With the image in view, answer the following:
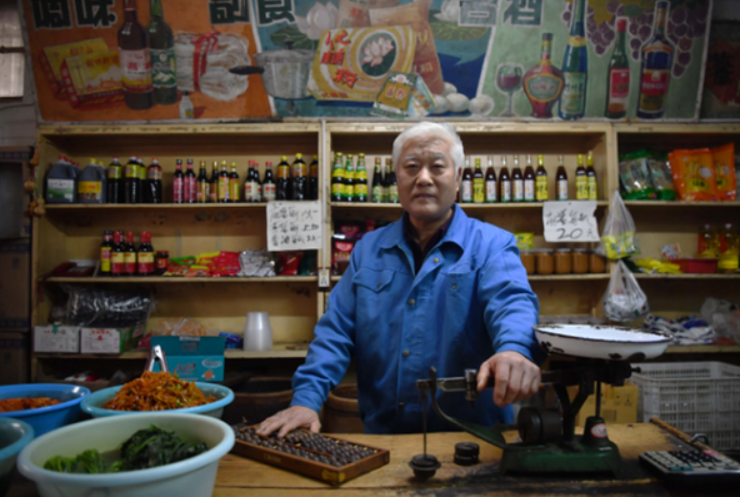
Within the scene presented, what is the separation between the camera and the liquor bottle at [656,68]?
9.94ft

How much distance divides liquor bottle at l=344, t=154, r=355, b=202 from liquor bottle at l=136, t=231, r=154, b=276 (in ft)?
4.58

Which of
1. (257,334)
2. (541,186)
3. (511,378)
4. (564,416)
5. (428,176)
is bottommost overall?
(257,334)

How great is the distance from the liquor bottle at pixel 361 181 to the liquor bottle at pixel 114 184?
5.37ft

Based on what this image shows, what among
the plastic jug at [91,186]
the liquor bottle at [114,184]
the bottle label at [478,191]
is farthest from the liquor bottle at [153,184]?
the bottle label at [478,191]

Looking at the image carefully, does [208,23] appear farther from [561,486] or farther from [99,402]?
[561,486]

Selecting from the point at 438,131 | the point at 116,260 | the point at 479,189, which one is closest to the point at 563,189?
the point at 479,189

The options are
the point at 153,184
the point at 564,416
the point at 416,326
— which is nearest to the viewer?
the point at 564,416

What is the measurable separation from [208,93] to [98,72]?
2.49 feet

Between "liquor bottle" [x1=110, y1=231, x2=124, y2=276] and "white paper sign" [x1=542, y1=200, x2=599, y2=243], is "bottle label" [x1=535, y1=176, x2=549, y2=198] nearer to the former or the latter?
"white paper sign" [x1=542, y1=200, x2=599, y2=243]

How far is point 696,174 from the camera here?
3.08 metres

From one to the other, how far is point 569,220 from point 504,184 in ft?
1.60

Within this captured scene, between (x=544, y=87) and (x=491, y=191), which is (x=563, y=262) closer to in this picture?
(x=491, y=191)

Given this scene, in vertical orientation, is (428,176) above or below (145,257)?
above

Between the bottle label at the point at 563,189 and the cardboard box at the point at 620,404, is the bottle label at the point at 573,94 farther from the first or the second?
the cardboard box at the point at 620,404
